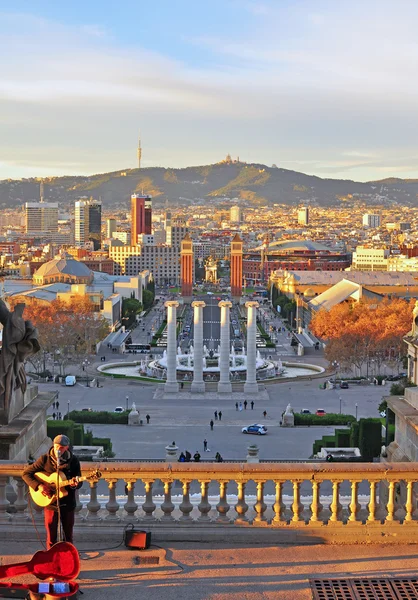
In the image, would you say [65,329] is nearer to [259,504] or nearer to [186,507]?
[186,507]

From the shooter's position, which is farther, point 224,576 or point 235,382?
point 235,382

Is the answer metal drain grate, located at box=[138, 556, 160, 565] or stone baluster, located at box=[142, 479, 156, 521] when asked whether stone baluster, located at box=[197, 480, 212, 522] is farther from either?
metal drain grate, located at box=[138, 556, 160, 565]

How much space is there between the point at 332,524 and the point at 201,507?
1354 mm

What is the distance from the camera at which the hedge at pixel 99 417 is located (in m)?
43.0

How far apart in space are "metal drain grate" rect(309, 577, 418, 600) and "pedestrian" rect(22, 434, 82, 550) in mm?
2327

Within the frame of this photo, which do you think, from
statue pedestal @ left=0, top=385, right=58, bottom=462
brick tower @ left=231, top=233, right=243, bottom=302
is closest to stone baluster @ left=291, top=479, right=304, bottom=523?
statue pedestal @ left=0, top=385, right=58, bottom=462

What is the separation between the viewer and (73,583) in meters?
7.70

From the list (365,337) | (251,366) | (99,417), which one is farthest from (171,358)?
(365,337)

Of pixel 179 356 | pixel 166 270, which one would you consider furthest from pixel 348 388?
pixel 166 270

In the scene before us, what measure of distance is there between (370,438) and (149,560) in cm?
2543

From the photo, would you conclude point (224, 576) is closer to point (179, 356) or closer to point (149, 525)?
point (149, 525)

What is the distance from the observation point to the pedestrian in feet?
26.8

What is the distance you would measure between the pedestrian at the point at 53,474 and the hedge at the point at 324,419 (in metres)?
34.7

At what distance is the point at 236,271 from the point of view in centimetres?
14475
